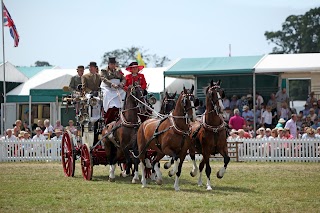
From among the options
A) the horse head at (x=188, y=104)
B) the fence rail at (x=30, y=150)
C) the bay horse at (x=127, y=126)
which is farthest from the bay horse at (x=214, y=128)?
the fence rail at (x=30, y=150)

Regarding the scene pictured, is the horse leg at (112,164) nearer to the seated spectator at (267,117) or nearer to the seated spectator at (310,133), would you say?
the seated spectator at (310,133)

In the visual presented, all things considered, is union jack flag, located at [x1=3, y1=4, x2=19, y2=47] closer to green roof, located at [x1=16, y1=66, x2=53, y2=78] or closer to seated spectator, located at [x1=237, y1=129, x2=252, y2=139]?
green roof, located at [x1=16, y1=66, x2=53, y2=78]

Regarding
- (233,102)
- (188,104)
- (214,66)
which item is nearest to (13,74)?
(214,66)

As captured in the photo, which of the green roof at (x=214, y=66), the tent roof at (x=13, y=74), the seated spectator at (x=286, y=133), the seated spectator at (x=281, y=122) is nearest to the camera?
the seated spectator at (x=286, y=133)

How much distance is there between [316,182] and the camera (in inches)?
674

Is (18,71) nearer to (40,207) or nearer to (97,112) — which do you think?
(97,112)

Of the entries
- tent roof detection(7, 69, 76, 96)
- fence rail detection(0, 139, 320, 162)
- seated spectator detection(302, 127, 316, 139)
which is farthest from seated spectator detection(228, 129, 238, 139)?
tent roof detection(7, 69, 76, 96)

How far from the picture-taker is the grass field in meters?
12.9

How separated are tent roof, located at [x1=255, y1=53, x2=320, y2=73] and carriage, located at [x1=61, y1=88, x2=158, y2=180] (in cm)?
1114

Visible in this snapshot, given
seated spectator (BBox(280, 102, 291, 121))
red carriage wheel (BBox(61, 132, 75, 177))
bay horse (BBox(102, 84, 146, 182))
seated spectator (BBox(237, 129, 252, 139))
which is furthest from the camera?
seated spectator (BBox(280, 102, 291, 121))

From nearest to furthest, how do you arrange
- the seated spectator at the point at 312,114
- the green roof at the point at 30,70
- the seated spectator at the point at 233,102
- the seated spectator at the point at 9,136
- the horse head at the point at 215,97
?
the horse head at the point at 215,97 < the seated spectator at the point at 312,114 < the seated spectator at the point at 9,136 < the seated spectator at the point at 233,102 < the green roof at the point at 30,70

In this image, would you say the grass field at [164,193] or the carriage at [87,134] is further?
the carriage at [87,134]

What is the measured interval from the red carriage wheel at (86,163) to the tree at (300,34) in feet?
192

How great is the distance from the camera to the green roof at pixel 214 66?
29.4 m
